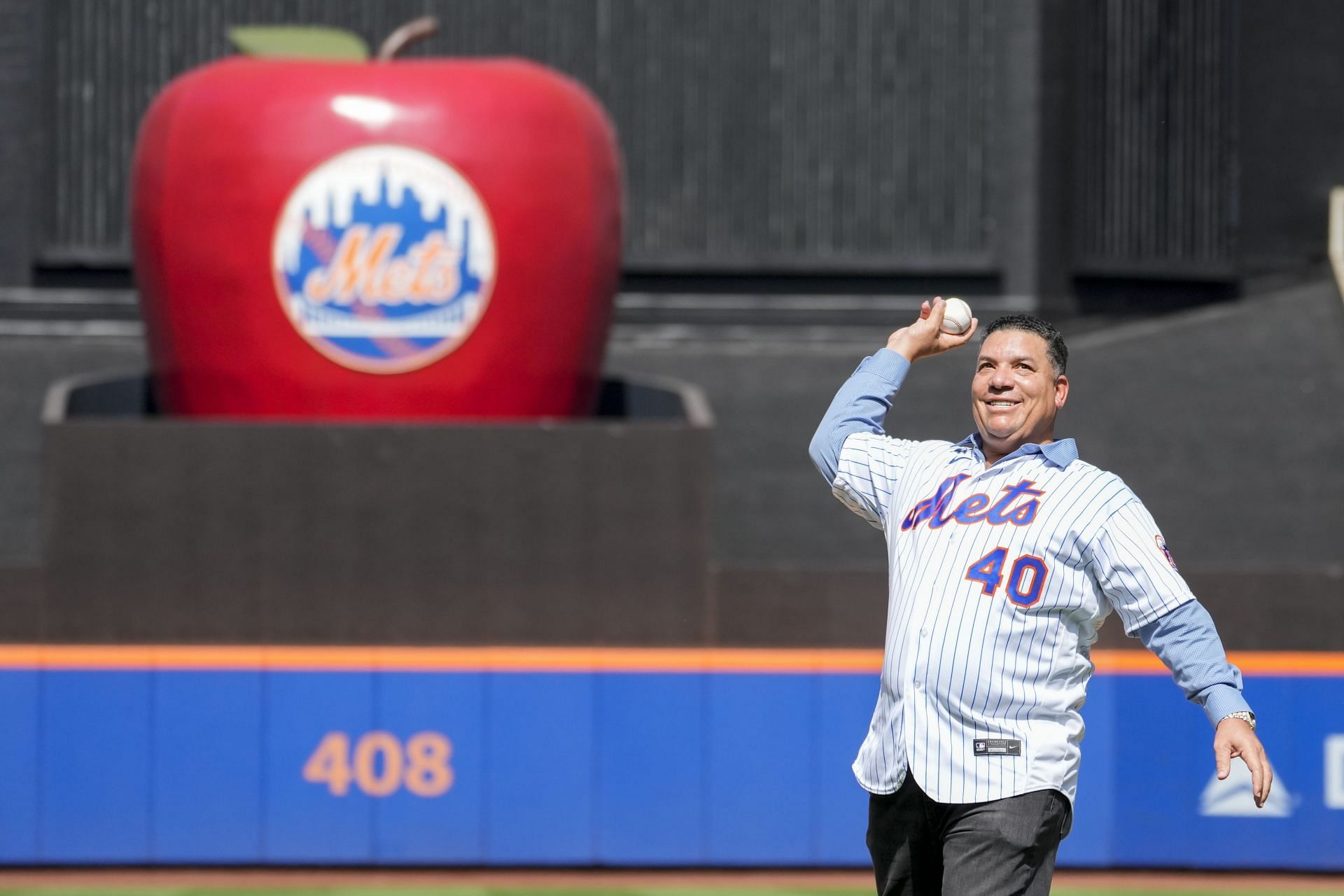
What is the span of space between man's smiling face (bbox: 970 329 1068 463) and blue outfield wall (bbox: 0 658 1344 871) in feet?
14.2

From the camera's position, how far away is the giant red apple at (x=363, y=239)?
8.12 meters

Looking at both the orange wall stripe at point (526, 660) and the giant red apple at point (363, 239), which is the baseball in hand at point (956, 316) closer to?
the orange wall stripe at point (526, 660)

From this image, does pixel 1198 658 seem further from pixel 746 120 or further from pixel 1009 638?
pixel 746 120

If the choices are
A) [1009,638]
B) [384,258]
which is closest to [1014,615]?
[1009,638]

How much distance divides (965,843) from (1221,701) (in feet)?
1.72

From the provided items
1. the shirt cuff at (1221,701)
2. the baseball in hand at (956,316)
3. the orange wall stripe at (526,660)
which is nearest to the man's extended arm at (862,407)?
the baseball in hand at (956,316)

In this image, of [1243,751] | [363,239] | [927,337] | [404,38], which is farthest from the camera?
[404,38]

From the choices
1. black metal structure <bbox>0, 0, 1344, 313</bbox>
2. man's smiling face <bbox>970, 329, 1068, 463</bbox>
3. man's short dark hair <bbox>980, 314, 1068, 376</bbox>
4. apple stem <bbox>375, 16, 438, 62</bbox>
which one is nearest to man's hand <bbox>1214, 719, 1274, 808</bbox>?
man's smiling face <bbox>970, 329, 1068, 463</bbox>

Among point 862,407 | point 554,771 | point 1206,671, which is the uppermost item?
point 862,407

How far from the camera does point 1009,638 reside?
3098 millimetres

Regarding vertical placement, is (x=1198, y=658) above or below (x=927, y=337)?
below

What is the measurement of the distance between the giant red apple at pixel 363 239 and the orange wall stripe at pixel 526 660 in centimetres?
141

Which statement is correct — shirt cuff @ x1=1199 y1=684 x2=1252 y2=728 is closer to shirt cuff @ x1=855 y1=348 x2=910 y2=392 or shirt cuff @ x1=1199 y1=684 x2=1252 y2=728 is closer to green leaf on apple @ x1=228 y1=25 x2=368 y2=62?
shirt cuff @ x1=855 y1=348 x2=910 y2=392

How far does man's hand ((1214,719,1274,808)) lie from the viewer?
2.82 meters
